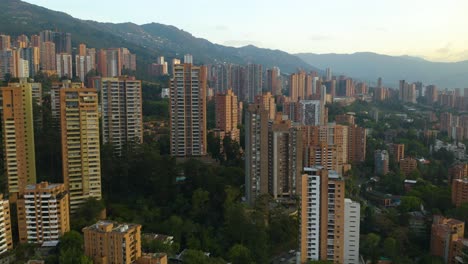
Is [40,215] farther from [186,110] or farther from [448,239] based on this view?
[448,239]

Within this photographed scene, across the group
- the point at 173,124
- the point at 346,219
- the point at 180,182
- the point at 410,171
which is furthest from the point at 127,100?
the point at 410,171

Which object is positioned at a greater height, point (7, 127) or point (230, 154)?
point (7, 127)

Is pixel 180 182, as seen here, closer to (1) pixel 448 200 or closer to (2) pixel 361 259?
(2) pixel 361 259

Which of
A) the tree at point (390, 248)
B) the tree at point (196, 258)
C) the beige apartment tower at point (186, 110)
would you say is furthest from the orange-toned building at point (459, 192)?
the beige apartment tower at point (186, 110)

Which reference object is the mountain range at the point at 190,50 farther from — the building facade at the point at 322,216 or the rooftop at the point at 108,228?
the rooftop at the point at 108,228

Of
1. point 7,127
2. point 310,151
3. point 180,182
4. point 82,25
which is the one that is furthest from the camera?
point 82,25

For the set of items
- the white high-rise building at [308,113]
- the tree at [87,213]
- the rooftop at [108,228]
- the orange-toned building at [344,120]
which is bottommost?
the tree at [87,213]

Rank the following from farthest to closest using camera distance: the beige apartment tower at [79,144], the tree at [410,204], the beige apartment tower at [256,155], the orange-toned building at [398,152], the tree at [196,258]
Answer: the orange-toned building at [398,152] < the tree at [410,204] < the beige apartment tower at [256,155] < the beige apartment tower at [79,144] < the tree at [196,258]

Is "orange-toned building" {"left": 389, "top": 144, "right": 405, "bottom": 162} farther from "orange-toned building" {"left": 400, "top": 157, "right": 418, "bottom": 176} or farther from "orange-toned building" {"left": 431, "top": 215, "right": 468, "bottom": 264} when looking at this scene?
"orange-toned building" {"left": 431, "top": 215, "right": 468, "bottom": 264}
